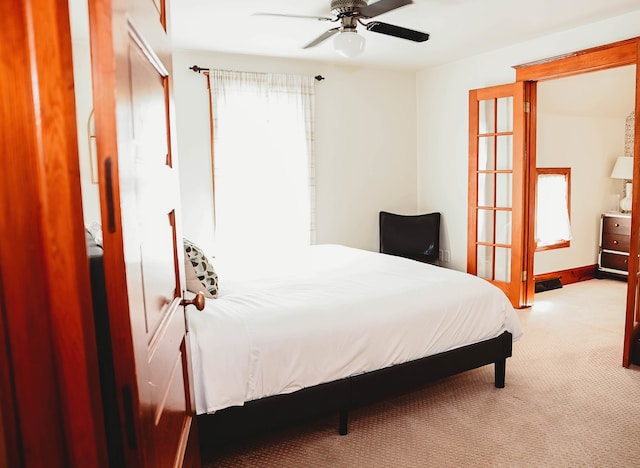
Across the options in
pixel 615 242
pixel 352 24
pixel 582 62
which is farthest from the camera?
pixel 615 242

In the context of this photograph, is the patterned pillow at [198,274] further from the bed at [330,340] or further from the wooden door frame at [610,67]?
the wooden door frame at [610,67]

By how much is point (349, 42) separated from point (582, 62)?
7.13 ft

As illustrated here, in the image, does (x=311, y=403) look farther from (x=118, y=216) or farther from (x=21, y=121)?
(x=21, y=121)

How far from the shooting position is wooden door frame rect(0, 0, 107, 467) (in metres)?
0.73

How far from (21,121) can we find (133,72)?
0.27 metres

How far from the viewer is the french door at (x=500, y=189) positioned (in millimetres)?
4473

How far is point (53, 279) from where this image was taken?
30.4 inches

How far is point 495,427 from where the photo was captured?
2.53 metres

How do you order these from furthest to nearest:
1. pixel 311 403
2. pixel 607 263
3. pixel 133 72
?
pixel 607 263, pixel 311 403, pixel 133 72

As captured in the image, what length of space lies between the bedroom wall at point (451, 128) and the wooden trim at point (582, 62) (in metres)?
0.19

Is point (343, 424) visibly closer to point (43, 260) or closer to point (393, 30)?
point (43, 260)

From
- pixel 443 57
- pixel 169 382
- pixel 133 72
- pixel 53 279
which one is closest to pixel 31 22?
pixel 133 72

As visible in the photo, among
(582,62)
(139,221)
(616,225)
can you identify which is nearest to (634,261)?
(582,62)

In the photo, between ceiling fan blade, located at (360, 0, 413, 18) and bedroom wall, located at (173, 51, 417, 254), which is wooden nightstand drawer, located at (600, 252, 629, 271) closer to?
bedroom wall, located at (173, 51, 417, 254)
